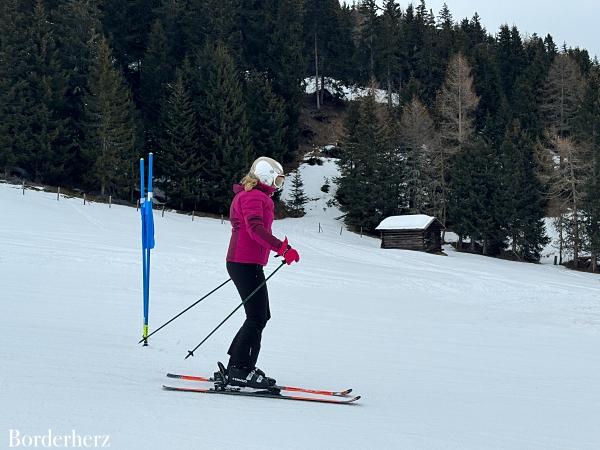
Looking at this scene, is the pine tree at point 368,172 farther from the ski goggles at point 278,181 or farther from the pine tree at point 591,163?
the ski goggles at point 278,181

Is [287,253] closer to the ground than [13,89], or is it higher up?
closer to the ground

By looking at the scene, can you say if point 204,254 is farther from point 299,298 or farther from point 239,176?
point 239,176

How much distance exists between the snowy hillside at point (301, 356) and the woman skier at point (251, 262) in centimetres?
54

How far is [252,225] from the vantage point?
18.5 feet

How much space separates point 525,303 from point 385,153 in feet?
105

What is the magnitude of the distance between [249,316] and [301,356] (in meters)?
2.45

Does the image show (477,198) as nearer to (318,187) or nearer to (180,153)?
(318,187)

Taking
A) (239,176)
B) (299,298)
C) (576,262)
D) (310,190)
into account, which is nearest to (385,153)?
(310,190)

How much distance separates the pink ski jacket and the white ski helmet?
A: 0.07 metres

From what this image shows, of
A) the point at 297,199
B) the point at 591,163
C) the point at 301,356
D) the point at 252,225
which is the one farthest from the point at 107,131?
the point at 252,225

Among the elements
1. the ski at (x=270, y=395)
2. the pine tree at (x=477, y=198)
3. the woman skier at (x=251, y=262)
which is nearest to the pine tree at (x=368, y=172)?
the pine tree at (x=477, y=198)

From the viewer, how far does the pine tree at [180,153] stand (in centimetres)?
4459

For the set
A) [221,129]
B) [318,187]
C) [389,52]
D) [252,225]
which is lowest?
[252,225]

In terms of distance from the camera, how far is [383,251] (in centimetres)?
3491
